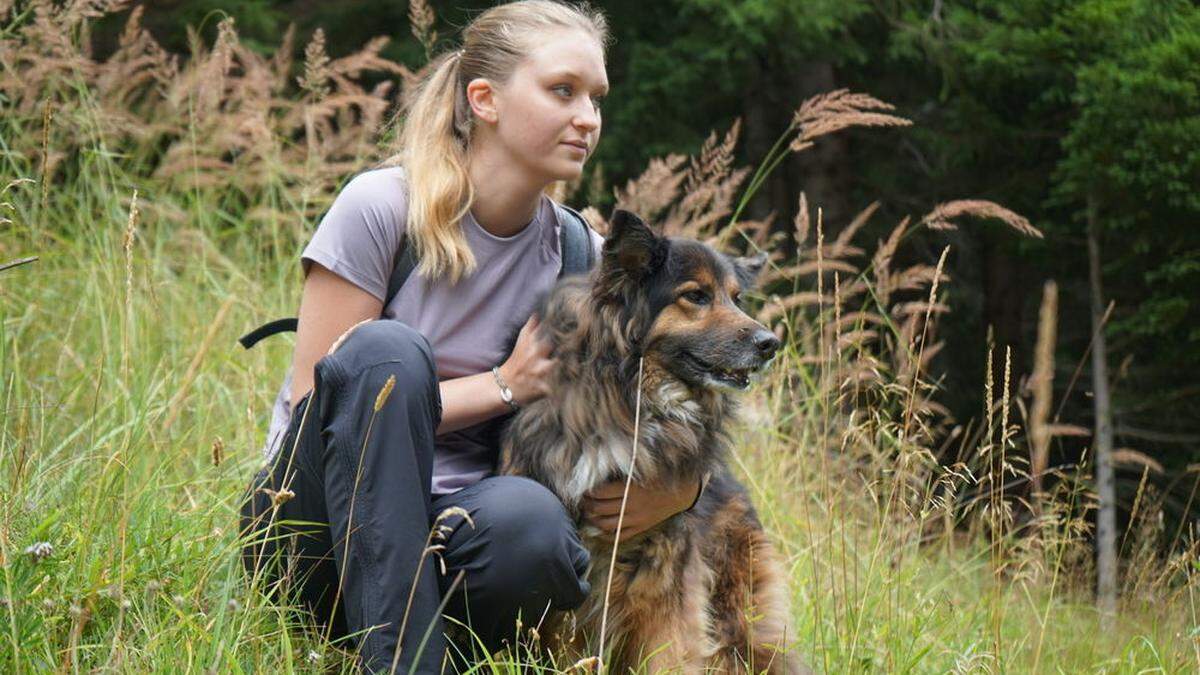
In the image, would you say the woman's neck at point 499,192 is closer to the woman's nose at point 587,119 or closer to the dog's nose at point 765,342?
the woman's nose at point 587,119

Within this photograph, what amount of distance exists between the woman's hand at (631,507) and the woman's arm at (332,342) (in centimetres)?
31

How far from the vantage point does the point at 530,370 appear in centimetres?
289

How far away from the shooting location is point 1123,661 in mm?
3186

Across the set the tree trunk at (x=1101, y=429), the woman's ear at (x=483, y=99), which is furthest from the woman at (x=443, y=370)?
the tree trunk at (x=1101, y=429)

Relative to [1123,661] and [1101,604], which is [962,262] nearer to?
[1101,604]

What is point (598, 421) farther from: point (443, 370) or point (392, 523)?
point (392, 523)

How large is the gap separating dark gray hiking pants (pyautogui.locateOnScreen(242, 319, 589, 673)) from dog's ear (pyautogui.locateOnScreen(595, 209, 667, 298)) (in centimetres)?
56

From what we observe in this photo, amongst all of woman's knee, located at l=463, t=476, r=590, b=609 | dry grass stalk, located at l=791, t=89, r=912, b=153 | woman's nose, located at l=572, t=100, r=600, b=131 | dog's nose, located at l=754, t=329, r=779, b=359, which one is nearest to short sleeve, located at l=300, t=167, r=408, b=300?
woman's nose, located at l=572, t=100, r=600, b=131

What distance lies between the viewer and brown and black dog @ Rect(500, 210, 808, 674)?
2871 millimetres

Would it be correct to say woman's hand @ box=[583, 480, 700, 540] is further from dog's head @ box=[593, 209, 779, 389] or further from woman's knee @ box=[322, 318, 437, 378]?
woman's knee @ box=[322, 318, 437, 378]

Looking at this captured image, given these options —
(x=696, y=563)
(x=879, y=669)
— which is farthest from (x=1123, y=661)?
(x=696, y=563)

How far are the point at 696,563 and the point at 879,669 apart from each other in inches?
19.9

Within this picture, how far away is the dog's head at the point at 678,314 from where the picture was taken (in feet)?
9.63

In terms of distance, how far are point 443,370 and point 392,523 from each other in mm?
637
